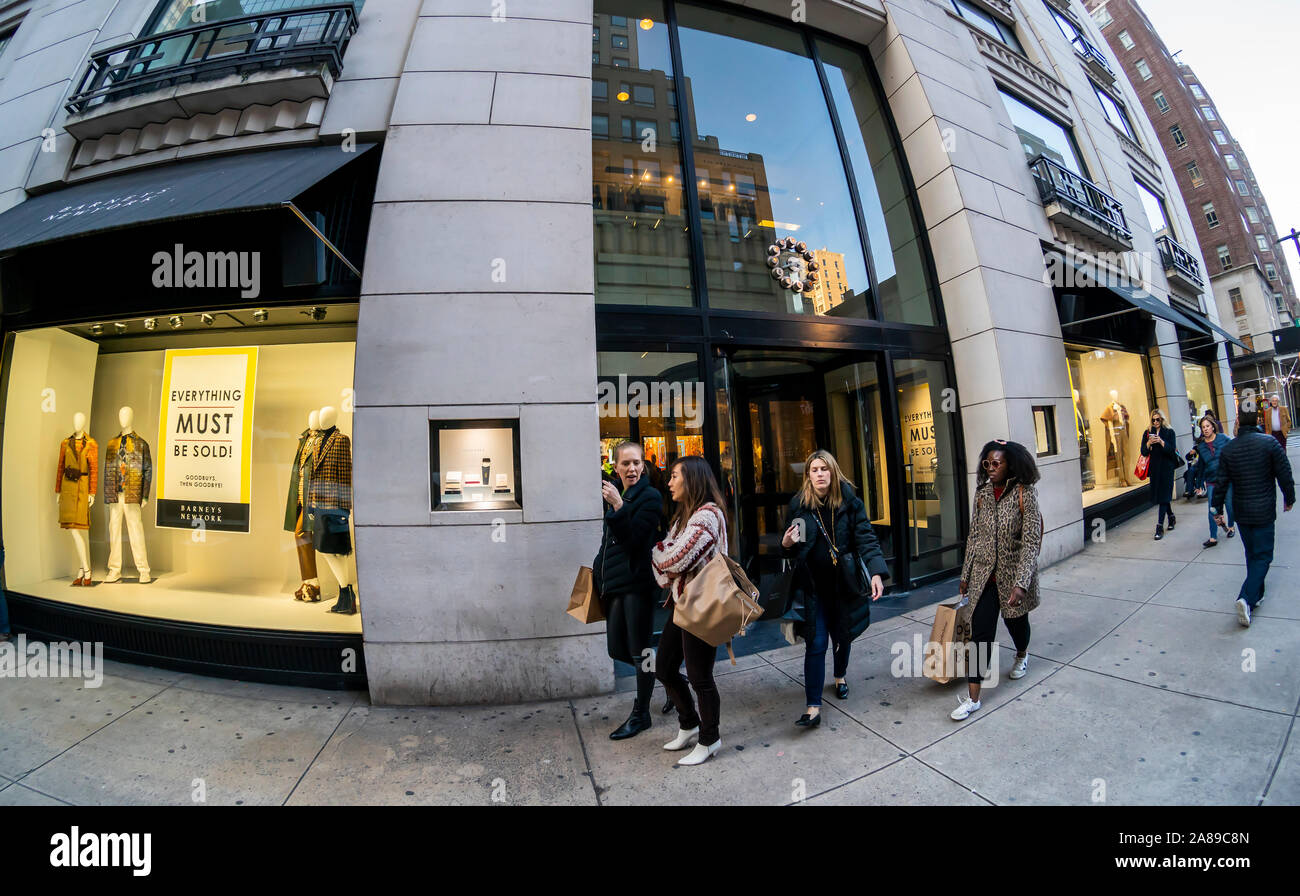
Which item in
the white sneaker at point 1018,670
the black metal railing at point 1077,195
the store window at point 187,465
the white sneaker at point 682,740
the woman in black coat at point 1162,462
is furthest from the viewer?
the black metal railing at point 1077,195

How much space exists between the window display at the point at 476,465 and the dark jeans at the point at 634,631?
1.36m

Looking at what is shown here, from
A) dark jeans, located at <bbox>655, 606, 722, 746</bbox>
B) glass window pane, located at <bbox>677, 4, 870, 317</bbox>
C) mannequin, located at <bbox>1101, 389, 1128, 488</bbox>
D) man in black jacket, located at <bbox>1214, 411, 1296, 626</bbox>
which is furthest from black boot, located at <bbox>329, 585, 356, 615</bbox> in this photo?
mannequin, located at <bbox>1101, 389, 1128, 488</bbox>

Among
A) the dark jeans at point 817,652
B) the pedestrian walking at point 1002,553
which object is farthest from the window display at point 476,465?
the pedestrian walking at point 1002,553

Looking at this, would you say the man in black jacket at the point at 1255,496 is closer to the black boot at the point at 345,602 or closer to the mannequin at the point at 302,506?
the black boot at the point at 345,602

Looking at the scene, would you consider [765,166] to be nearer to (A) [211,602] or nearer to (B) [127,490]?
(A) [211,602]

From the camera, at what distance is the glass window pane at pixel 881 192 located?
6.88 metres

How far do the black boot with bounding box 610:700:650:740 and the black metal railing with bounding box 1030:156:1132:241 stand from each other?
33.3 feet

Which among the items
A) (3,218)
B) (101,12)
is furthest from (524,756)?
(101,12)

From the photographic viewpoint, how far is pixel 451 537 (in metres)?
4.09

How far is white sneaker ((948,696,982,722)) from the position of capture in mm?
3301

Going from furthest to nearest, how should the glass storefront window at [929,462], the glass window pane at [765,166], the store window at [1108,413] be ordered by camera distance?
the store window at [1108,413] → the glass storefront window at [929,462] → the glass window pane at [765,166]

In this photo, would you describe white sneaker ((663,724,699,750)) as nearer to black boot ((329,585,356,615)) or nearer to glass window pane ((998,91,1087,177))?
black boot ((329,585,356,615))
